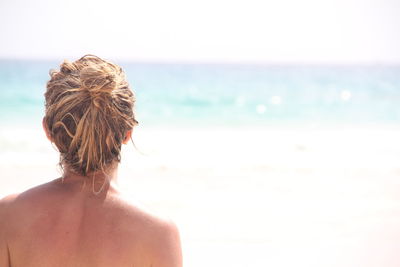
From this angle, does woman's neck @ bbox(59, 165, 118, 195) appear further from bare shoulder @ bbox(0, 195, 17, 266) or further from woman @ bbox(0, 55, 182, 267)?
bare shoulder @ bbox(0, 195, 17, 266)

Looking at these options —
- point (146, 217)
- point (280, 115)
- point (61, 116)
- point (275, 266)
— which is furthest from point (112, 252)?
point (280, 115)

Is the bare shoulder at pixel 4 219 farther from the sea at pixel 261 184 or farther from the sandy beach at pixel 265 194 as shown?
the sandy beach at pixel 265 194

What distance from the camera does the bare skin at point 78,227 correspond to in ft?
4.84

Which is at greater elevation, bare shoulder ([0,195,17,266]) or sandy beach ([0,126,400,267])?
bare shoulder ([0,195,17,266])

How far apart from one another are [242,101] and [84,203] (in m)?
21.9

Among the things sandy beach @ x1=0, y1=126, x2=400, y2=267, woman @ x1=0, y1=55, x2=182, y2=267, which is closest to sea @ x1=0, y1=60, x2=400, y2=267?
sandy beach @ x1=0, y1=126, x2=400, y2=267

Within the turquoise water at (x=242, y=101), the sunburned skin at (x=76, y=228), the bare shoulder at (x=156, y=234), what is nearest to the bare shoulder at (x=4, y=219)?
the sunburned skin at (x=76, y=228)

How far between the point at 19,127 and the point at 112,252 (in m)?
14.4

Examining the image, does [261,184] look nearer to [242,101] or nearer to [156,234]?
[156,234]

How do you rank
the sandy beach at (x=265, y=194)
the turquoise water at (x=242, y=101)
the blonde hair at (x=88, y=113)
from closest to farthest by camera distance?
1. the blonde hair at (x=88, y=113)
2. the sandy beach at (x=265, y=194)
3. the turquoise water at (x=242, y=101)

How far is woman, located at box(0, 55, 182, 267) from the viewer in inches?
57.6

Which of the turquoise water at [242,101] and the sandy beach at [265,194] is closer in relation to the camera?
the sandy beach at [265,194]

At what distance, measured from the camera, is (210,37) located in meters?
61.7

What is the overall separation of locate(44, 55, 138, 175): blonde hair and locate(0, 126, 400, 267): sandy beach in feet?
Result: 0.65
